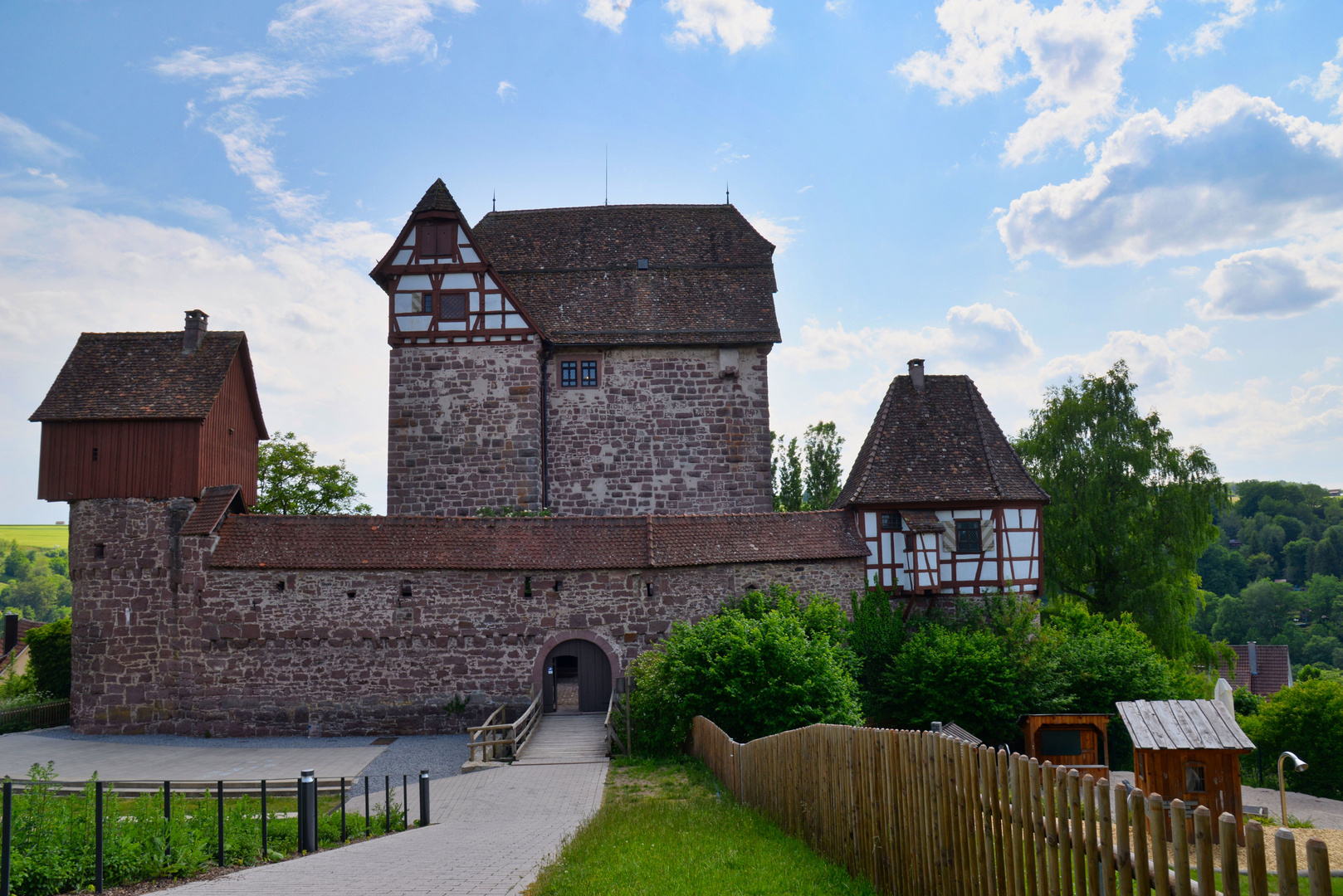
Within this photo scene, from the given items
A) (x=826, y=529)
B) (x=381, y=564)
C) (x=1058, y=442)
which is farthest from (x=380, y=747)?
(x=1058, y=442)

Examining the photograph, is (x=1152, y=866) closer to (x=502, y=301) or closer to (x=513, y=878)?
(x=513, y=878)

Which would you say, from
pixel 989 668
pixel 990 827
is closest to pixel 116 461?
pixel 989 668

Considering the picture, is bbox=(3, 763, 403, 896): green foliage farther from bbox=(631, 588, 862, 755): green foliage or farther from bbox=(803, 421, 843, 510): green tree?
bbox=(803, 421, 843, 510): green tree

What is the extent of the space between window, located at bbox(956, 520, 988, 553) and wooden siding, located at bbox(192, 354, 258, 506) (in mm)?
18412

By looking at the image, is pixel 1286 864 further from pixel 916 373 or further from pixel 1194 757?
pixel 916 373

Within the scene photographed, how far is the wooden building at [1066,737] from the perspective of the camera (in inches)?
772

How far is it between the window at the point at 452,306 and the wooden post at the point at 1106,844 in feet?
74.5

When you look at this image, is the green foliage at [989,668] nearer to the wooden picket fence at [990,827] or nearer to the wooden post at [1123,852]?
the wooden picket fence at [990,827]

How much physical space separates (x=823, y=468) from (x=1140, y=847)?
1298 inches

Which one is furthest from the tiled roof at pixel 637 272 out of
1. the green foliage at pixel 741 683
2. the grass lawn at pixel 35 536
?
the grass lawn at pixel 35 536

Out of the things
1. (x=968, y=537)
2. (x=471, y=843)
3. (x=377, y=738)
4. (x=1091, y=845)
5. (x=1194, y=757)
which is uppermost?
(x=968, y=537)

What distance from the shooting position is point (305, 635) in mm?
20203

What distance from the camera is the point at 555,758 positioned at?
1712cm

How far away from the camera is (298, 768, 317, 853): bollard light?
33.1 feet
